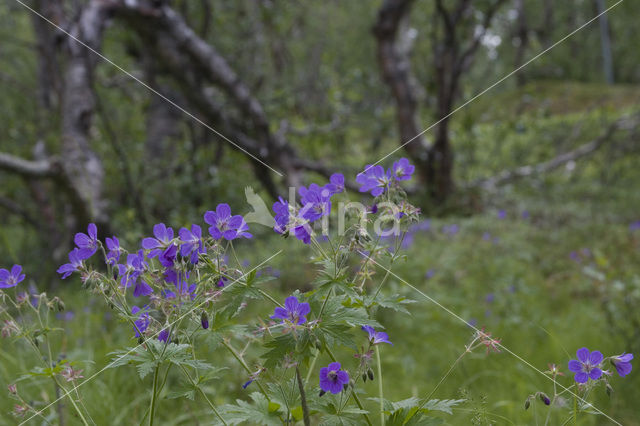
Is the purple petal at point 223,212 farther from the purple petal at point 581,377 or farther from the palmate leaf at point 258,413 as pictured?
the purple petal at point 581,377

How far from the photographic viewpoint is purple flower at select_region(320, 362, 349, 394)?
968mm

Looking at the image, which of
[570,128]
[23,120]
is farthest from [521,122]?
[23,120]

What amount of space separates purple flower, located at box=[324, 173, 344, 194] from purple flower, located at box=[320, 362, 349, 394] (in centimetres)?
36

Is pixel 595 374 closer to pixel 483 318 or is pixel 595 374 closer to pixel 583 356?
pixel 583 356

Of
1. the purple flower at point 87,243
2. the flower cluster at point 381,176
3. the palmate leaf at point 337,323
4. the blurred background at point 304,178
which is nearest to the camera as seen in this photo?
the palmate leaf at point 337,323

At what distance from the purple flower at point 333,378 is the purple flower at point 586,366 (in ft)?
1.44

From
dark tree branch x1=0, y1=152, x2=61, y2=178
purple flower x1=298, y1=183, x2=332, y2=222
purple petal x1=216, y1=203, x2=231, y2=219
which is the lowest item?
dark tree branch x1=0, y1=152, x2=61, y2=178

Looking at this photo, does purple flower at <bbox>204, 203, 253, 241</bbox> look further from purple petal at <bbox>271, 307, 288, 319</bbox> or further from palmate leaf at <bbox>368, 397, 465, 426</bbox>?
palmate leaf at <bbox>368, 397, 465, 426</bbox>

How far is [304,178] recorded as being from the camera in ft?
19.3

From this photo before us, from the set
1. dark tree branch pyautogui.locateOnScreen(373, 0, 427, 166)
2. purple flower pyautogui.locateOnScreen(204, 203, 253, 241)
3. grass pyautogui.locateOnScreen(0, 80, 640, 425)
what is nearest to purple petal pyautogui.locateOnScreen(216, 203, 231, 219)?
purple flower pyautogui.locateOnScreen(204, 203, 253, 241)

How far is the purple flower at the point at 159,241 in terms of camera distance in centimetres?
99

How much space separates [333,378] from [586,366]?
509 mm

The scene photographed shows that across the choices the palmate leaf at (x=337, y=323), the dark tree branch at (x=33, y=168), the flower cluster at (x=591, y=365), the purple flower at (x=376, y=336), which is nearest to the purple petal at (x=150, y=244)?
the palmate leaf at (x=337, y=323)

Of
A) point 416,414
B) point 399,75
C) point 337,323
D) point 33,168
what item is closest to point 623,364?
point 416,414
